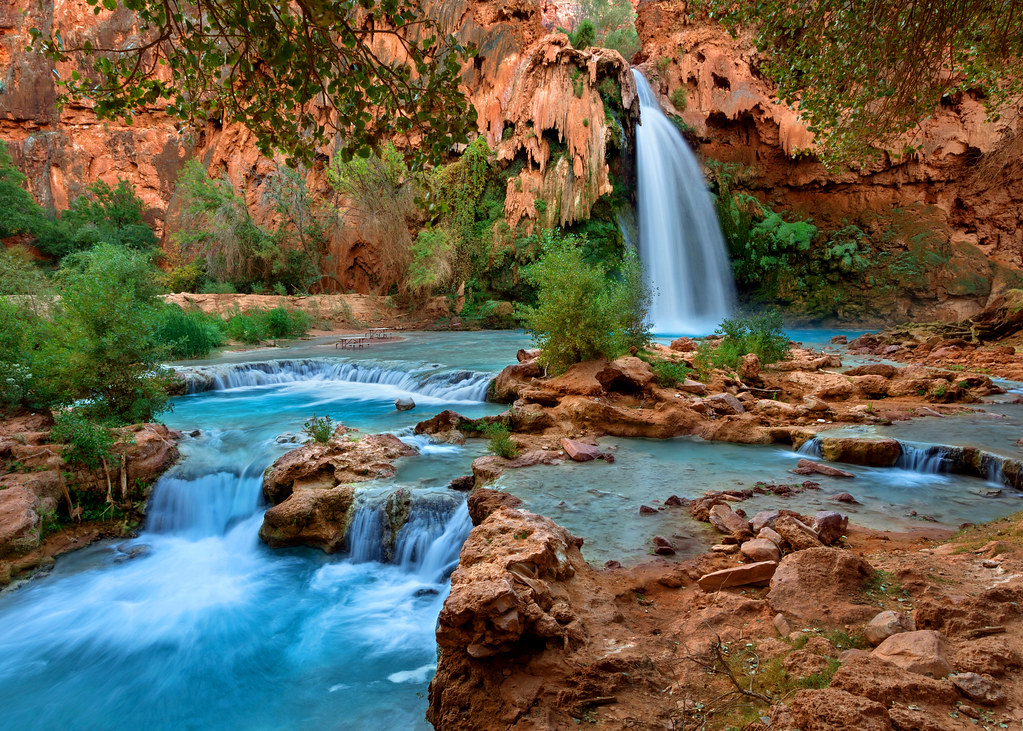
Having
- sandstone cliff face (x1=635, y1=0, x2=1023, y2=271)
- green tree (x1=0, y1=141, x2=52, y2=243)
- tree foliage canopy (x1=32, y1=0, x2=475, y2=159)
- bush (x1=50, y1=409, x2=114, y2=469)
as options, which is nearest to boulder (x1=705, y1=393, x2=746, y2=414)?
tree foliage canopy (x1=32, y1=0, x2=475, y2=159)

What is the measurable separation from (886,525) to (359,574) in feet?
15.5

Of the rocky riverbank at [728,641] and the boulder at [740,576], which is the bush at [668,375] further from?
the boulder at [740,576]

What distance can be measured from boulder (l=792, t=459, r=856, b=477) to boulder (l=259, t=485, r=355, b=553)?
5.01 meters

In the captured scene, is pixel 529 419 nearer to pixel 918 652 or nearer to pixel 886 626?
pixel 886 626

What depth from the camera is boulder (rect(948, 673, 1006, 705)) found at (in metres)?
1.98

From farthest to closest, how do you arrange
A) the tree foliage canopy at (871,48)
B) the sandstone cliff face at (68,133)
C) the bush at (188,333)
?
the sandstone cliff face at (68,133) → the bush at (188,333) → the tree foliage canopy at (871,48)

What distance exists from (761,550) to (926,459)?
4.22m

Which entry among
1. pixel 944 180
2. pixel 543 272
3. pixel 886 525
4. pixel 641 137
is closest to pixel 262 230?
pixel 641 137

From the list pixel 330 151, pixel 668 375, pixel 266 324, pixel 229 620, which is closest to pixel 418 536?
pixel 229 620

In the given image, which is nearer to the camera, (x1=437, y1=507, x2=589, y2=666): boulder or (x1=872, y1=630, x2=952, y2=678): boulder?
(x1=872, y1=630, x2=952, y2=678): boulder

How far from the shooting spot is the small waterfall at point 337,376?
1172 cm

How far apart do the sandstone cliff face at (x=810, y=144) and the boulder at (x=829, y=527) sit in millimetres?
22947

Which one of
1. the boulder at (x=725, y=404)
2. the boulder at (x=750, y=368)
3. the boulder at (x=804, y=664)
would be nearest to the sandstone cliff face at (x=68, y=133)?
the boulder at (x=750, y=368)

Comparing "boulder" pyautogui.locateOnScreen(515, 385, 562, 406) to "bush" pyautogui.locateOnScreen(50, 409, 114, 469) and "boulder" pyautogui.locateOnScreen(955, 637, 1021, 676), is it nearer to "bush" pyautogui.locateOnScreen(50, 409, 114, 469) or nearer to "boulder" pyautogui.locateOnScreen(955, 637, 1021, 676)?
"bush" pyautogui.locateOnScreen(50, 409, 114, 469)
